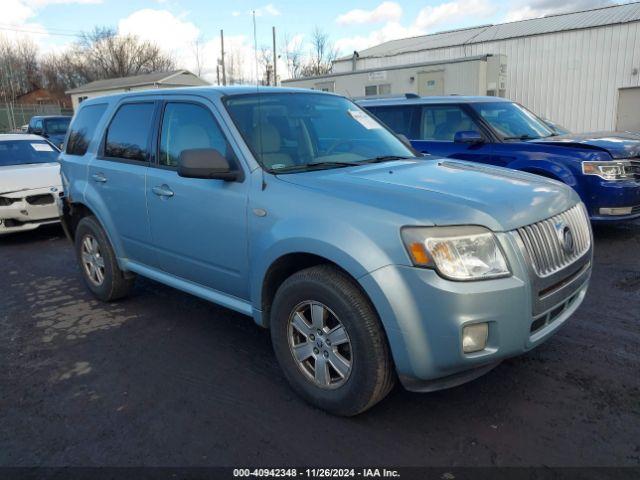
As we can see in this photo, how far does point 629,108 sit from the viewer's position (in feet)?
63.7

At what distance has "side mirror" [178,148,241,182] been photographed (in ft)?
10.4

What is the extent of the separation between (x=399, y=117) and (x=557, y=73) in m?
16.1

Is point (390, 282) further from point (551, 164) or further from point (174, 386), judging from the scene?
point (551, 164)

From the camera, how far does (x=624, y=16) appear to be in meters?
20.0

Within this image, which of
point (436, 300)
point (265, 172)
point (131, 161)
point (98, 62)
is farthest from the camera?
point (98, 62)

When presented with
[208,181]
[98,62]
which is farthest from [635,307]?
[98,62]

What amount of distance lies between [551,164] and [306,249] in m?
4.60

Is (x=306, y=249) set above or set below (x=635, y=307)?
above

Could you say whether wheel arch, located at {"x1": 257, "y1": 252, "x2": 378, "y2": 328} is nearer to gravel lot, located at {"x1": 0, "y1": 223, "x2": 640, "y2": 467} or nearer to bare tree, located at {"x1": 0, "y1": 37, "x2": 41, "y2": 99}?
gravel lot, located at {"x1": 0, "y1": 223, "x2": 640, "y2": 467}

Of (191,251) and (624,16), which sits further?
(624,16)

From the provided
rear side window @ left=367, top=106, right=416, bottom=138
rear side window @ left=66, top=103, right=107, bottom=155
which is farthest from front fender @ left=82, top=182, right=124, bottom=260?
rear side window @ left=367, top=106, right=416, bottom=138

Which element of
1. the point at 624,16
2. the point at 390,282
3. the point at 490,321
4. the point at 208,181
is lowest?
the point at 490,321

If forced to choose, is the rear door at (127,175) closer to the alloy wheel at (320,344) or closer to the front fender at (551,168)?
the alloy wheel at (320,344)

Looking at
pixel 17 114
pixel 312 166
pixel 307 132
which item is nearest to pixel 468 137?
pixel 307 132
